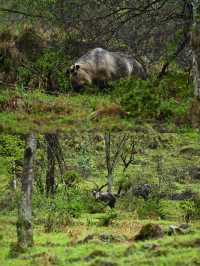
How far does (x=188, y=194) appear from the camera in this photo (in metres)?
45.4

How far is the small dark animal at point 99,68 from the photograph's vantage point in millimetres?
8648

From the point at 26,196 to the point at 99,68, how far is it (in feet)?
38.6

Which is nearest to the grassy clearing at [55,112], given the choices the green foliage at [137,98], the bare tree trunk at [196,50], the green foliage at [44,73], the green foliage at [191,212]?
the green foliage at [137,98]

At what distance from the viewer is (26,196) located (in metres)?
19.8

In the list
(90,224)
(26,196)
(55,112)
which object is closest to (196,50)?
(55,112)

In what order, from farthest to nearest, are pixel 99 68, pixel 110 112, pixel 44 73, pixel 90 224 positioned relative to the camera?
pixel 90 224, pixel 44 73, pixel 99 68, pixel 110 112

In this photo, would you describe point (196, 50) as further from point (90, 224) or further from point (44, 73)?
point (90, 224)

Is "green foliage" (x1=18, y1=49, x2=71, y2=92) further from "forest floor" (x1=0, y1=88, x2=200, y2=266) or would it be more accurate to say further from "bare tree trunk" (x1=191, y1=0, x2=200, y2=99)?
"bare tree trunk" (x1=191, y1=0, x2=200, y2=99)

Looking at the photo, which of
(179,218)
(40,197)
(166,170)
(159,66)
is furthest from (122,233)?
(166,170)

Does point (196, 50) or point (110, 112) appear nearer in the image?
point (110, 112)

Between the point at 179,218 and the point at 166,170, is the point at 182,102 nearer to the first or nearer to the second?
the point at 179,218

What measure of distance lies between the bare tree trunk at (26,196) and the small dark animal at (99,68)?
10.5m

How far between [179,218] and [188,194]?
41.2 feet

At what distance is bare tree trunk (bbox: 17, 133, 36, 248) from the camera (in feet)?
64.4
